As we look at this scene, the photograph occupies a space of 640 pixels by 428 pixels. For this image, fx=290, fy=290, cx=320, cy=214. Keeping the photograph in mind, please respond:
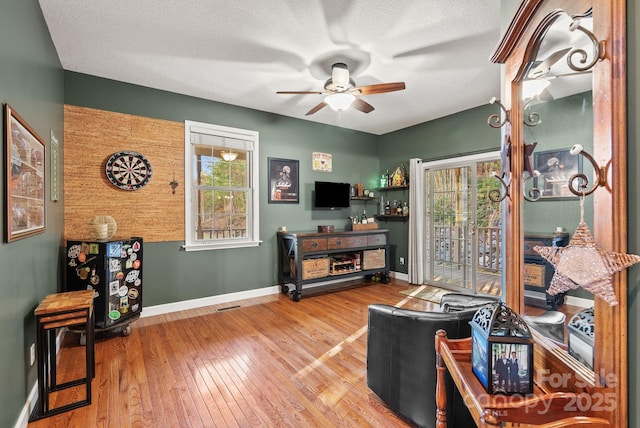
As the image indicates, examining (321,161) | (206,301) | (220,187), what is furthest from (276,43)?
(206,301)

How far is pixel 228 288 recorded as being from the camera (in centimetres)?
427

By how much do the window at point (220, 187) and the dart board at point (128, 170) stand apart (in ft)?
1.65

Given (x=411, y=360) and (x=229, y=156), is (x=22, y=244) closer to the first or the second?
(x=411, y=360)

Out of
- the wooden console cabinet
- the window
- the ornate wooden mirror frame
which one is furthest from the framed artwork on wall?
the ornate wooden mirror frame

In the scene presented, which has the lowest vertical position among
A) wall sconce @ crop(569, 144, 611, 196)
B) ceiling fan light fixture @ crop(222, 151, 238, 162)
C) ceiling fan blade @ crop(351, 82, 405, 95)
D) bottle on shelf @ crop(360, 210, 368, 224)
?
bottle on shelf @ crop(360, 210, 368, 224)

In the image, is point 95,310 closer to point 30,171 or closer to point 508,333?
point 30,171

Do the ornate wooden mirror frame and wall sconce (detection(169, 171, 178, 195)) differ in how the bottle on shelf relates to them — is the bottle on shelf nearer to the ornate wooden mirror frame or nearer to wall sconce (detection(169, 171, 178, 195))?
wall sconce (detection(169, 171, 178, 195))

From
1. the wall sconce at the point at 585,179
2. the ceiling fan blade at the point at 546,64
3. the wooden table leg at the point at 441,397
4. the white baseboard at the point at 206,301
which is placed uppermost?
the ceiling fan blade at the point at 546,64

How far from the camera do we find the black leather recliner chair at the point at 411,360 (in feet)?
5.28

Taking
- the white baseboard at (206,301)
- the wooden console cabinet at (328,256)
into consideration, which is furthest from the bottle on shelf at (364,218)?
the white baseboard at (206,301)

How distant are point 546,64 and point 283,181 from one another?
4003mm

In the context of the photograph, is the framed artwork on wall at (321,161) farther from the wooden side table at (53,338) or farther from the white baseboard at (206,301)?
the wooden side table at (53,338)

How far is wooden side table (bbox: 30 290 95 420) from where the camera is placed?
6.33ft

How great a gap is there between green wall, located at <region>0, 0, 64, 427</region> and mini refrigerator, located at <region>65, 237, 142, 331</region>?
0.19 m
